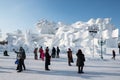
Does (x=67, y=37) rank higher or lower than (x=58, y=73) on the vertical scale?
higher

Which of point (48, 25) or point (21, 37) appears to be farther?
point (48, 25)

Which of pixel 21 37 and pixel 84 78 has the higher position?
pixel 21 37

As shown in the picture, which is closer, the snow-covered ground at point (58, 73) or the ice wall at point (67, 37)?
the snow-covered ground at point (58, 73)

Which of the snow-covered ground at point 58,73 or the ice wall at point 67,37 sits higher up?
the ice wall at point 67,37

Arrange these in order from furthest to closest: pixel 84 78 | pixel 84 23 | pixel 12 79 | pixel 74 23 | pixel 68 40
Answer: pixel 74 23
pixel 84 23
pixel 68 40
pixel 84 78
pixel 12 79

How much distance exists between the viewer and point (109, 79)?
40.1 feet

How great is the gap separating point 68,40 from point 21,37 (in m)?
24.2

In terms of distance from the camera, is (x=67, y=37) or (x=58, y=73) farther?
(x=67, y=37)

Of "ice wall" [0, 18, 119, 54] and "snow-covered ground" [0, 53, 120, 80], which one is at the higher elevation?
"ice wall" [0, 18, 119, 54]

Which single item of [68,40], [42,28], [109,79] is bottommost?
[109,79]

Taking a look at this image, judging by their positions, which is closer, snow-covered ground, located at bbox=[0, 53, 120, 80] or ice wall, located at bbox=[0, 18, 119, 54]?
snow-covered ground, located at bbox=[0, 53, 120, 80]

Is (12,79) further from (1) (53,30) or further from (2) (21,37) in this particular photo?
(1) (53,30)

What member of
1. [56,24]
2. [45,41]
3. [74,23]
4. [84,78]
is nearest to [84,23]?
[74,23]

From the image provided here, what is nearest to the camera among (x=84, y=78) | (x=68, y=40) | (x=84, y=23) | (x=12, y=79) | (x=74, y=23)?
(x=12, y=79)
